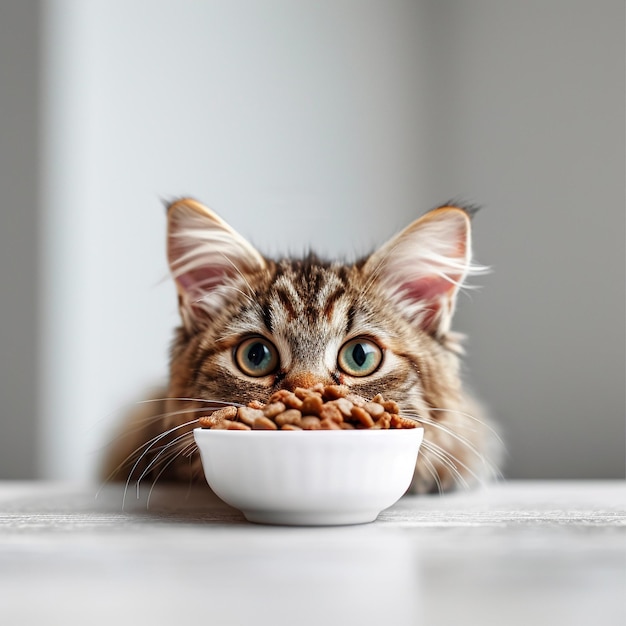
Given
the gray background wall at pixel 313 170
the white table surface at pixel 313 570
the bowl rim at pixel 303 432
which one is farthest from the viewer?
the gray background wall at pixel 313 170

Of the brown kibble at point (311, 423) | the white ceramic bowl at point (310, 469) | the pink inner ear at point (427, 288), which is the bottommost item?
the white ceramic bowl at point (310, 469)

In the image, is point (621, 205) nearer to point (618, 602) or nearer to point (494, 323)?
point (494, 323)

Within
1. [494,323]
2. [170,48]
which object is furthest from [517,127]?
[170,48]

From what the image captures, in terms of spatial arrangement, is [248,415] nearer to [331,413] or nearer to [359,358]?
[331,413]

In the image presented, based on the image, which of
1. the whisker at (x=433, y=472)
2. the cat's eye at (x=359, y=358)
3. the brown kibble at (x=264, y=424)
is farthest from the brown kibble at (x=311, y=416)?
the whisker at (x=433, y=472)

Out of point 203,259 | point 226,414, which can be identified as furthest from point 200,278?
point 226,414

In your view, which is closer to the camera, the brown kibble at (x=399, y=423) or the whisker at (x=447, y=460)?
the brown kibble at (x=399, y=423)

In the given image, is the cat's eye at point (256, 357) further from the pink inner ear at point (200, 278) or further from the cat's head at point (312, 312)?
the pink inner ear at point (200, 278)
